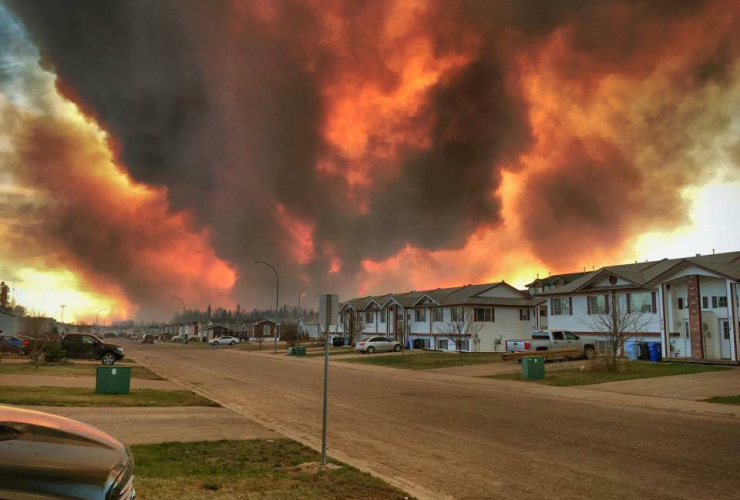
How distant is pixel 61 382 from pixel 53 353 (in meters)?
13.4

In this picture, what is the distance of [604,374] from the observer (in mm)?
25188

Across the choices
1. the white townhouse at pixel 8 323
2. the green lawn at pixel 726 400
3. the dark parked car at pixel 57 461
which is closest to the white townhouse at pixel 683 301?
the green lawn at pixel 726 400

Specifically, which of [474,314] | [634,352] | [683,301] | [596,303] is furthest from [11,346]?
[683,301]

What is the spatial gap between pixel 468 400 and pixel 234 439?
31.9ft

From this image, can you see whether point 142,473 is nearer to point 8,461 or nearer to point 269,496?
point 269,496

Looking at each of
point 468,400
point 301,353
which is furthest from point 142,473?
point 301,353

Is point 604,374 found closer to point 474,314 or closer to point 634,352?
point 634,352

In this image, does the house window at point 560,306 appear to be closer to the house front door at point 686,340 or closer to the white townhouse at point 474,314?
the white townhouse at point 474,314

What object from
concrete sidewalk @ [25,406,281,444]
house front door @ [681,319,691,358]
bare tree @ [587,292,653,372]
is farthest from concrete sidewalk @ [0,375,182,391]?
house front door @ [681,319,691,358]

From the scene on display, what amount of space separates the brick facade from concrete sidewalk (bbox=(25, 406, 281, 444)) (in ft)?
97.2

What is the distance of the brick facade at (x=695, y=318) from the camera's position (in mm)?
32219

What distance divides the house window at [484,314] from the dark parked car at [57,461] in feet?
157

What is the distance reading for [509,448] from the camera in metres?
10.2

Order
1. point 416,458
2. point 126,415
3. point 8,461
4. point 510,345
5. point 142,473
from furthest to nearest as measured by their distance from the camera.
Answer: point 510,345
point 126,415
point 416,458
point 142,473
point 8,461
